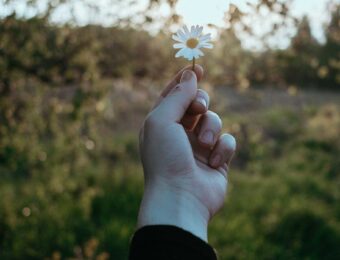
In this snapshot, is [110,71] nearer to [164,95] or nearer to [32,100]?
[32,100]

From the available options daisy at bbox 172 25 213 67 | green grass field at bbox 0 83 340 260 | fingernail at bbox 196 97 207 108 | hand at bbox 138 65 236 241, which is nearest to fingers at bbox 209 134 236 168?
hand at bbox 138 65 236 241

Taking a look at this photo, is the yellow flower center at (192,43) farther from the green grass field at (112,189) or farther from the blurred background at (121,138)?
the green grass field at (112,189)

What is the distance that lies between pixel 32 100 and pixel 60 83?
0.21 metres

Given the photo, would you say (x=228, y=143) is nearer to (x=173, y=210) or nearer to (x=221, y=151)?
(x=221, y=151)

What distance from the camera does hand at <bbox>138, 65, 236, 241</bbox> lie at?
122cm

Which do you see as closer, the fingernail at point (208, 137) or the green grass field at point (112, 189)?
the fingernail at point (208, 137)

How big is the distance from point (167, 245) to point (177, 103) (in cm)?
34

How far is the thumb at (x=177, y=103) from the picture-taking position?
4.28 feet

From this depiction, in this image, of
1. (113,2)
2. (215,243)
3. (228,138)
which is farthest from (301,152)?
(228,138)

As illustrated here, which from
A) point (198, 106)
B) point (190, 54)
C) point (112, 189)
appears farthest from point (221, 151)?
point (112, 189)

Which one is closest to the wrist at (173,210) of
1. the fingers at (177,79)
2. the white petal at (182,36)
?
the fingers at (177,79)

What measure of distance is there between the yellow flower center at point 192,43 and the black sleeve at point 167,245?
45 cm

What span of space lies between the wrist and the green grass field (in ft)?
6.76

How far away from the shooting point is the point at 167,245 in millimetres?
1098
